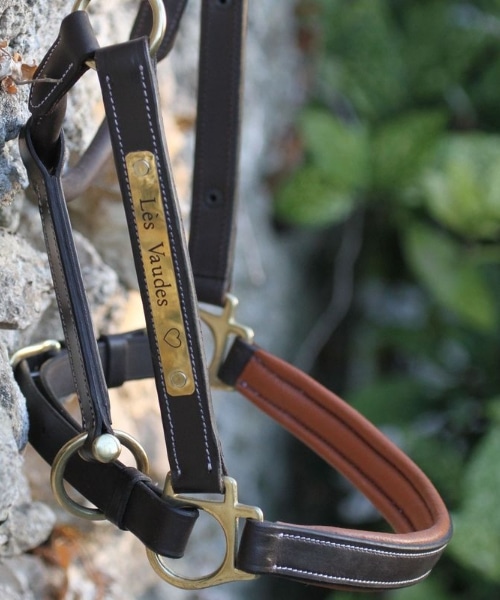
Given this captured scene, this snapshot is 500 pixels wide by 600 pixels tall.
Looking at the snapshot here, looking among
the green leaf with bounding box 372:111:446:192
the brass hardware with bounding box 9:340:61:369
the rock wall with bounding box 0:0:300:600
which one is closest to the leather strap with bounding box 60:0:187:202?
the rock wall with bounding box 0:0:300:600

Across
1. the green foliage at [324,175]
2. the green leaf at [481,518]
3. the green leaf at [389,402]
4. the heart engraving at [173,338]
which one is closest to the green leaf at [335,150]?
the green foliage at [324,175]

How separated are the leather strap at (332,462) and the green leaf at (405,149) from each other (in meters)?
0.73

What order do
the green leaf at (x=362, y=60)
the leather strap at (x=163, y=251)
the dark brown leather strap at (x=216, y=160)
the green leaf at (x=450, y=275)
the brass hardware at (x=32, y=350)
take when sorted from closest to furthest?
the leather strap at (x=163, y=251) < the brass hardware at (x=32, y=350) < the dark brown leather strap at (x=216, y=160) < the green leaf at (x=450, y=275) < the green leaf at (x=362, y=60)

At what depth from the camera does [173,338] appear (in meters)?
0.52

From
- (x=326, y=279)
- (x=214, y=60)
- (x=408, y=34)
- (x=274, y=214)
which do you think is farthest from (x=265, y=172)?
(x=214, y=60)

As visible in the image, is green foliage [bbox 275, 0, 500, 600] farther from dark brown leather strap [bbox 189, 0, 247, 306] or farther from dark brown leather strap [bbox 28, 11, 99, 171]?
dark brown leather strap [bbox 28, 11, 99, 171]

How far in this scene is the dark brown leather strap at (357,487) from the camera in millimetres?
525

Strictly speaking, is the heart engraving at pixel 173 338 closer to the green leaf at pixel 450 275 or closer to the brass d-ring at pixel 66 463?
the brass d-ring at pixel 66 463

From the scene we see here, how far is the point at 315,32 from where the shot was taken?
1.45 m

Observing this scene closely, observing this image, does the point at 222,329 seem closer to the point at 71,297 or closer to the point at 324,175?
the point at 71,297

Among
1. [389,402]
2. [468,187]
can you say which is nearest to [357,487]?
[389,402]

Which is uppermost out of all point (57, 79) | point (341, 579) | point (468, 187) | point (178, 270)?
point (57, 79)

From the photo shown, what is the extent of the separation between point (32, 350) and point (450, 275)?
0.89 meters

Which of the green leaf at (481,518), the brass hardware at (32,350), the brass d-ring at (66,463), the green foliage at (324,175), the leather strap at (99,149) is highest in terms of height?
the leather strap at (99,149)
